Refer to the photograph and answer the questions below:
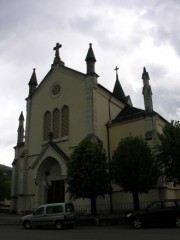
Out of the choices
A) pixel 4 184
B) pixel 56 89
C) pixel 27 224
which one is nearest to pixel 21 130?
pixel 56 89

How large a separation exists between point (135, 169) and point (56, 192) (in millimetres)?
10774

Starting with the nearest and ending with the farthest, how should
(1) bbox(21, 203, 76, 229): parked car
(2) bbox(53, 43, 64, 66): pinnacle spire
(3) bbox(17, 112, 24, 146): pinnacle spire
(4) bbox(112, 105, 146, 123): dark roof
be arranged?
(1) bbox(21, 203, 76, 229): parked car → (4) bbox(112, 105, 146, 123): dark roof → (2) bbox(53, 43, 64, 66): pinnacle spire → (3) bbox(17, 112, 24, 146): pinnacle spire

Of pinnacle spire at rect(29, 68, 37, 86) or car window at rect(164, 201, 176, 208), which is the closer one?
car window at rect(164, 201, 176, 208)

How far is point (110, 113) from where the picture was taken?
30.9 m

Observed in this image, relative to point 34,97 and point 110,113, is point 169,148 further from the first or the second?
point 34,97

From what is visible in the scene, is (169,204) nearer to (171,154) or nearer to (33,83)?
(171,154)

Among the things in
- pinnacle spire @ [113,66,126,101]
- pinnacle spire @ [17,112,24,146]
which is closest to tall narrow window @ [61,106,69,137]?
pinnacle spire @ [17,112,24,146]

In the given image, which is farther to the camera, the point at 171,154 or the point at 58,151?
the point at 58,151

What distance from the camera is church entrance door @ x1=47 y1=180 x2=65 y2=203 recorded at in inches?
1135

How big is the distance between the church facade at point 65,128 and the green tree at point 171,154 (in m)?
3.60

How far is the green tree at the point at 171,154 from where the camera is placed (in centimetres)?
2039

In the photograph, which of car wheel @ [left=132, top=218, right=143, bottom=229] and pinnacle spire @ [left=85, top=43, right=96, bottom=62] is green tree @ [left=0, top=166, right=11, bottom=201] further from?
car wheel @ [left=132, top=218, right=143, bottom=229]

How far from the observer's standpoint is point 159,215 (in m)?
16.1

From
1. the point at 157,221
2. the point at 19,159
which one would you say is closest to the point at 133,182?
the point at 157,221
